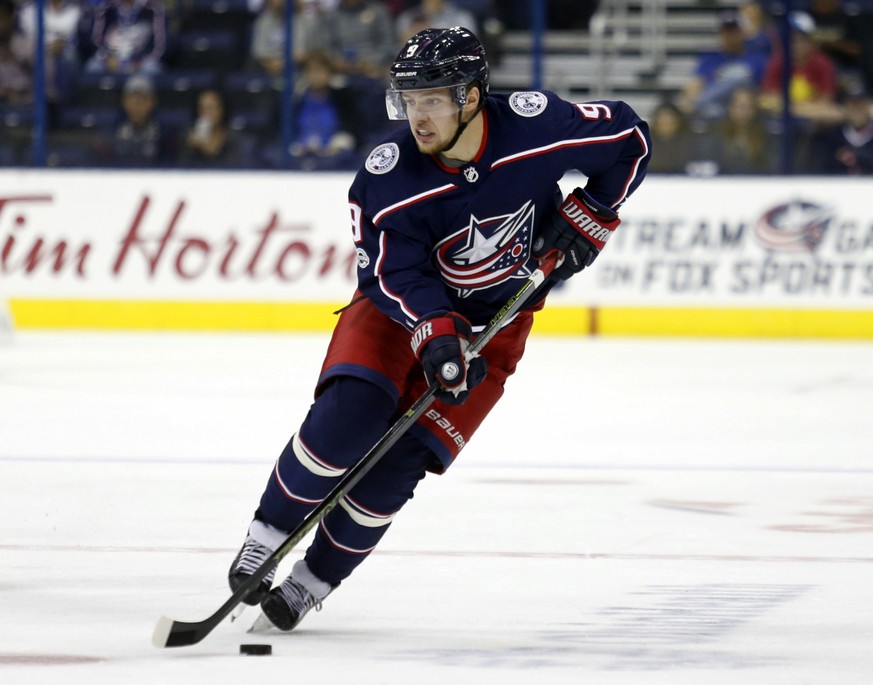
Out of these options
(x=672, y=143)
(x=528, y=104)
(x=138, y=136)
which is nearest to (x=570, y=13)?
(x=672, y=143)

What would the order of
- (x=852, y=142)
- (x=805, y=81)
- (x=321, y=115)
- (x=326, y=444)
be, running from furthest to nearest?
1. (x=321, y=115)
2. (x=805, y=81)
3. (x=852, y=142)
4. (x=326, y=444)

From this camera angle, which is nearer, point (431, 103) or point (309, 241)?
point (431, 103)

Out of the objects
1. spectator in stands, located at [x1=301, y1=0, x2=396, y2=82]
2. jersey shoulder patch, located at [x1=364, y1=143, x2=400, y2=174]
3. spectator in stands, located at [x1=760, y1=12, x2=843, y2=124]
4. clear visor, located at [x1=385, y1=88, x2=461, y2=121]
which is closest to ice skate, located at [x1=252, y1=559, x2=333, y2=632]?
jersey shoulder patch, located at [x1=364, y1=143, x2=400, y2=174]

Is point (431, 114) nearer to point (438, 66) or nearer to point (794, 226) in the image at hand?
point (438, 66)

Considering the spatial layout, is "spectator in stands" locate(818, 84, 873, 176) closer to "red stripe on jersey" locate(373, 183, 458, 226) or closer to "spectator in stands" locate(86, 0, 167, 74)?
"spectator in stands" locate(86, 0, 167, 74)

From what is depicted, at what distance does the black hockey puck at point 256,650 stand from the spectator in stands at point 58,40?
7309 mm

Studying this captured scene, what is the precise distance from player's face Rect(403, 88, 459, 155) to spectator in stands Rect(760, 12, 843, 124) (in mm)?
6556

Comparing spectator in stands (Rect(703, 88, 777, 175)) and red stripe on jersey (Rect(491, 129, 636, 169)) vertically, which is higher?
red stripe on jersey (Rect(491, 129, 636, 169))

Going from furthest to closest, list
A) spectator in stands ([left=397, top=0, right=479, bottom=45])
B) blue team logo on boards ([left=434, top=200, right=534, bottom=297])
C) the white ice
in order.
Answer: spectator in stands ([left=397, top=0, right=479, bottom=45]) → blue team logo on boards ([left=434, top=200, right=534, bottom=297]) → the white ice

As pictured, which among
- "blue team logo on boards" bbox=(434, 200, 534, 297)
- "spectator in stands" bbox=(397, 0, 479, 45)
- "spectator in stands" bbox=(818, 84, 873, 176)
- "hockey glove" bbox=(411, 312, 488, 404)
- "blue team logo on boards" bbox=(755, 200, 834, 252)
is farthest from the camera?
"spectator in stands" bbox=(397, 0, 479, 45)

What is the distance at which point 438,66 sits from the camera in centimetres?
310

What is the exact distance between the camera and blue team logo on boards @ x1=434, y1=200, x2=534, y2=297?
127 inches

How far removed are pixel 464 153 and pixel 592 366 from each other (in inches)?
188

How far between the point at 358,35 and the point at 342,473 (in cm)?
701
